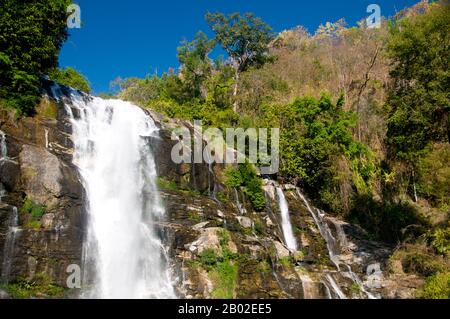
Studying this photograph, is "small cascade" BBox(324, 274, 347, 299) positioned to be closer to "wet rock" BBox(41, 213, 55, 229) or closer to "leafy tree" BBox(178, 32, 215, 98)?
"wet rock" BBox(41, 213, 55, 229)

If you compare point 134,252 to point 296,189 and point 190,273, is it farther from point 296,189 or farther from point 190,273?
point 296,189

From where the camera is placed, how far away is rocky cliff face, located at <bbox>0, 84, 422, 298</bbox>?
1418cm

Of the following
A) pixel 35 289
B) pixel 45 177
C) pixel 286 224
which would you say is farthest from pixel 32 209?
pixel 286 224

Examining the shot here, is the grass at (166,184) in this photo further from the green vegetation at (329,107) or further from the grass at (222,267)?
the grass at (222,267)

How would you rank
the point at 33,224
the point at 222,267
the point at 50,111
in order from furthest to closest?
the point at 50,111, the point at 222,267, the point at 33,224

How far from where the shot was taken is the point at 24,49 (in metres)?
18.6

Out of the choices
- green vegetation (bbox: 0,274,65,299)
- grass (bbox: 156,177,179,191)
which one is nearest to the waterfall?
grass (bbox: 156,177,179,191)

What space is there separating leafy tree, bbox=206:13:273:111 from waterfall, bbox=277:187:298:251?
18231mm

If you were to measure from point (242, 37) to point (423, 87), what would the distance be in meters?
24.6

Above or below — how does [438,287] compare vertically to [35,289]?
below

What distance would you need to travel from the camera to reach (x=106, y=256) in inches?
604

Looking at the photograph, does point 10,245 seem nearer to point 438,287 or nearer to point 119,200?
point 119,200

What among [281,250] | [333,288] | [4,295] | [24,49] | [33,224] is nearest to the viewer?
[4,295]

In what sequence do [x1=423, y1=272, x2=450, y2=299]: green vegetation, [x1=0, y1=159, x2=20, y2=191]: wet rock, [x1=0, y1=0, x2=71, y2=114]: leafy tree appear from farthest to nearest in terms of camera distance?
[x1=0, y1=0, x2=71, y2=114]: leafy tree, [x1=423, y1=272, x2=450, y2=299]: green vegetation, [x1=0, y1=159, x2=20, y2=191]: wet rock
